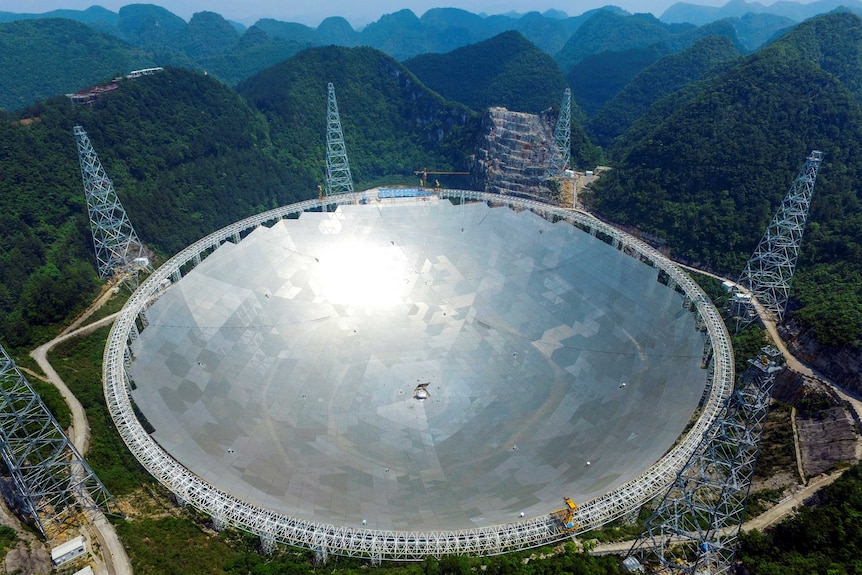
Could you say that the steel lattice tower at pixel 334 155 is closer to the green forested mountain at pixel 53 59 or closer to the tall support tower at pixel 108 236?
the tall support tower at pixel 108 236

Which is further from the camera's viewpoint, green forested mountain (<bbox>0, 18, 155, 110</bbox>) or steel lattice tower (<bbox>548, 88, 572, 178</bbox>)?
green forested mountain (<bbox>0, 18, 155, 110</bbox>)

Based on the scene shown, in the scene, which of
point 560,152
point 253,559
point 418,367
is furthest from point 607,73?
point 253,559

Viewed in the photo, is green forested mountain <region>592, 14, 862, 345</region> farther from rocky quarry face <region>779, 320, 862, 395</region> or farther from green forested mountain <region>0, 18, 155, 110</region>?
green forested mountain <region>0, 18, 155, 110</region>

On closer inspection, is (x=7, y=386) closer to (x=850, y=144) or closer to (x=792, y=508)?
(x=792, y=508)

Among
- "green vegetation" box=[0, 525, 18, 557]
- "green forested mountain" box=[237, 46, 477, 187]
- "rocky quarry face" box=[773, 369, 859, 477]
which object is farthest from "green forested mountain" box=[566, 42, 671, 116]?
"green vegetation" box=[0, 525, 18, 557]

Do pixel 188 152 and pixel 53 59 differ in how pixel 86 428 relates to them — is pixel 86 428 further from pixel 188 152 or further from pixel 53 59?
pixel 53 59

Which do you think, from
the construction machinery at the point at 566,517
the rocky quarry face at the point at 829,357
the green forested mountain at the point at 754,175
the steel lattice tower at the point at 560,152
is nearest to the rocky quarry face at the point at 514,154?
the steel lattice tower at the point at 560,152
